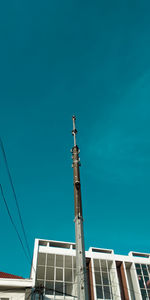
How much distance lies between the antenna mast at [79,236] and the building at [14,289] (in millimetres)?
11054

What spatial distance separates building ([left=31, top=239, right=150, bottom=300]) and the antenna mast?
12097mm

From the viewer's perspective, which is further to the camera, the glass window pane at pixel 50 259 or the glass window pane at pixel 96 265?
the glass window pane at pixel 96 265

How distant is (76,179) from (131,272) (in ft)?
64.3

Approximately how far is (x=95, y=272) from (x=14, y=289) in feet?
33.0

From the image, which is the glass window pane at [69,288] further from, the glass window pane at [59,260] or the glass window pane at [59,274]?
the glass window pane at [59,260]

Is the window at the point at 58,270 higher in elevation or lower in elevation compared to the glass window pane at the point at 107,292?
higher

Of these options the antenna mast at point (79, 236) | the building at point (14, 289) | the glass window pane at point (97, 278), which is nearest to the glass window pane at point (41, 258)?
the building at point (14, 289)

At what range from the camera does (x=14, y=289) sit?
20672 millimetres

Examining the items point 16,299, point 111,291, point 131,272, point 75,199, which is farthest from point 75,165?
point 131,272

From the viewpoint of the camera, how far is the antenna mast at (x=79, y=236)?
11.2 meters

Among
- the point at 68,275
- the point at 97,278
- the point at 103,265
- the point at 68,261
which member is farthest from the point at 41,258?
the point at 103,265

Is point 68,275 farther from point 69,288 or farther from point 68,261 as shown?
point 68,261

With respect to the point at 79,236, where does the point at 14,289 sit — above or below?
below

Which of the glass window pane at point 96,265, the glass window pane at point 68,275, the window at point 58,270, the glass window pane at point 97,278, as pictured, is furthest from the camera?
the glass window pane at point 96,265
